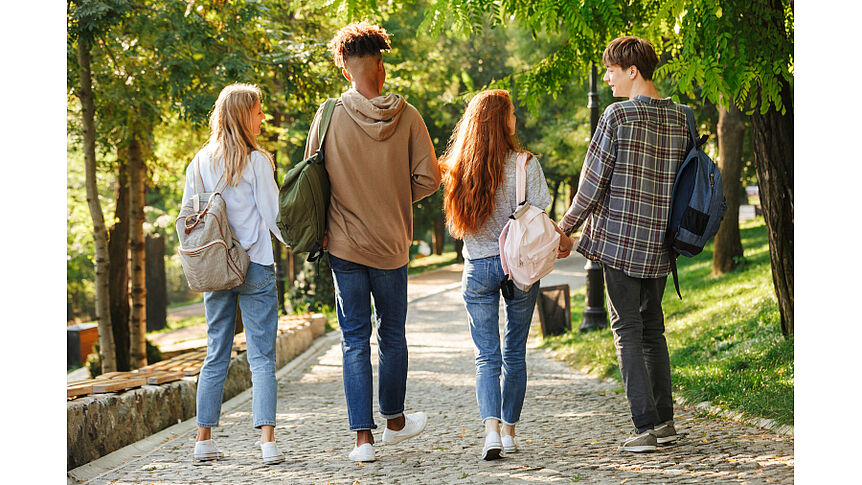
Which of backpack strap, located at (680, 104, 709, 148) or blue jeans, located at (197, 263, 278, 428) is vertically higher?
backpack strap, located at (680, 104, 709, 148)

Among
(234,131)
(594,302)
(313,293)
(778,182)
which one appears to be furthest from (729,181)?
(234,131)

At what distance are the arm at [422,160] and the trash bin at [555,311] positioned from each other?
22.7 feet

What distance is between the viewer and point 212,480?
14.2ft

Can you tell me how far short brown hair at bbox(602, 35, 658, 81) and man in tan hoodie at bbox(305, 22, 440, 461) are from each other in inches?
44.9

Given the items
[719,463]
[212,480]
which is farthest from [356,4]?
[719,463]

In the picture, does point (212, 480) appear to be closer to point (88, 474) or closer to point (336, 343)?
point (88, 474)

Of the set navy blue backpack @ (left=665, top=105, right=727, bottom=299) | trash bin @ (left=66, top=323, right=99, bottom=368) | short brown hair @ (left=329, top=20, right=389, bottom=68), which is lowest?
trash bin @ (left=66, top=323, right=99, bottom=368)

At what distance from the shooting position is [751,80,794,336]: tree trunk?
21.5ft

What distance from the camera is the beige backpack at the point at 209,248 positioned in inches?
174

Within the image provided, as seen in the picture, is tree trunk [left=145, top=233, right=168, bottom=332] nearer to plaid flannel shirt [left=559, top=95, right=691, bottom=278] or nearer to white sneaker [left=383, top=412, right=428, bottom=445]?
white sneaker [left=383, top=412, right=428, bottom=445]

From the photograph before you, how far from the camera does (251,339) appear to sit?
468 centimetres

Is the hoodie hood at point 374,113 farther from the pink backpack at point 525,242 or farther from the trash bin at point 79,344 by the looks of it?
the trash bin at point 79,344

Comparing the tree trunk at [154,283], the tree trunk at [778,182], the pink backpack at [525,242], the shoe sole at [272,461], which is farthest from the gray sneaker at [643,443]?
the tree trunk at [154,283]

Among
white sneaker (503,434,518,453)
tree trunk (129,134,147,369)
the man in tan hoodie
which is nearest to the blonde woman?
the man in tan hoodie
